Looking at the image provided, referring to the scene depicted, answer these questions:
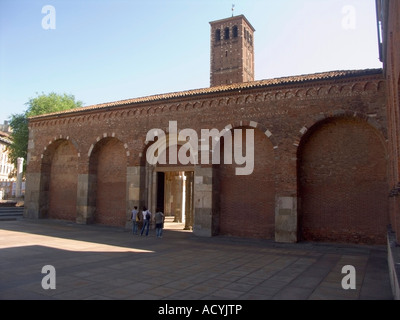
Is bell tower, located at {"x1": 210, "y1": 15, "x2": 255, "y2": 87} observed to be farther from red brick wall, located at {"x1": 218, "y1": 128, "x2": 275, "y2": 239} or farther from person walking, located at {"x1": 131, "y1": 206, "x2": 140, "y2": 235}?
person walking, located at {"x1": 131, "y1": 206, "x2": 140, "y2": 235}

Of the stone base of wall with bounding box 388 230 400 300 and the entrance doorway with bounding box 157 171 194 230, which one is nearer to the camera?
the stone base of wall with bounding box 388 230 400 300

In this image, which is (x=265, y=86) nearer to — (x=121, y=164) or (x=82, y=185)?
(x=121, y=164)

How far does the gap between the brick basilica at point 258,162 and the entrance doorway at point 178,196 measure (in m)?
0.14

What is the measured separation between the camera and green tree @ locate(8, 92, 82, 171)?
29.2 metres

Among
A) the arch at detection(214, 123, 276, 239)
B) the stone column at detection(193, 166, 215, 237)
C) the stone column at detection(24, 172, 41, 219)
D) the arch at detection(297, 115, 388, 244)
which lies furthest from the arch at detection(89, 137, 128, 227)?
the arch at detection(297, 115, 388, 244)

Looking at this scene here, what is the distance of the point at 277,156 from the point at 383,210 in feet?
14.1

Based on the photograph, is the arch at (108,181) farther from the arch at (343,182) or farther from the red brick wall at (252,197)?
the arch at (343,182)

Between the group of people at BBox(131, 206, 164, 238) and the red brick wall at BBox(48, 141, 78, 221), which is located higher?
the red brick wall at BBox(48, 141, 78, 221)

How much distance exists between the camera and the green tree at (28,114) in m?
29.2

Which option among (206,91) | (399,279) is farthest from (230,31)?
(399,279)

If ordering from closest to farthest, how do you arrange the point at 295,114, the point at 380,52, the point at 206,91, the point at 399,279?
the point at 399,279 → the point at 380,52 → the point at 295,114 → the point at 206,91

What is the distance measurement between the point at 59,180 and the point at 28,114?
1409 centimetres

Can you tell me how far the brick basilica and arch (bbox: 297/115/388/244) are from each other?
4 cm

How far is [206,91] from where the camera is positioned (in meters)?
15.4
